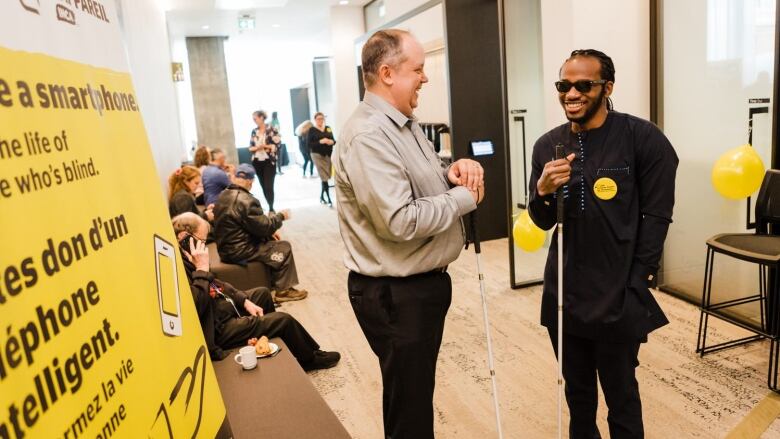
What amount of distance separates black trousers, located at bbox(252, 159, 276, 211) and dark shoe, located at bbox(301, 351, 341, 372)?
5.74 meters

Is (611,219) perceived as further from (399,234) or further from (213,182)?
(213,182)

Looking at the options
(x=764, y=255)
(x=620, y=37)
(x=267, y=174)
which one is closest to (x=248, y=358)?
(x=764, y=255)

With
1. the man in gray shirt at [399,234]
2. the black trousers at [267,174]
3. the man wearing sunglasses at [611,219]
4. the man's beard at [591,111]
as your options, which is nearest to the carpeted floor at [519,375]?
the man wearing sunglasses at [611,219]

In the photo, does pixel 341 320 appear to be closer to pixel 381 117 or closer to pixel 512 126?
pixel 512 126

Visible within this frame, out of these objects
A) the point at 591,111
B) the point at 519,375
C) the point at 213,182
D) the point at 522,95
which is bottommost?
the point at 519,375

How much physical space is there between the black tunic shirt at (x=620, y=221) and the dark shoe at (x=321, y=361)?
1.98 meters

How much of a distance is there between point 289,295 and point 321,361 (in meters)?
1.60

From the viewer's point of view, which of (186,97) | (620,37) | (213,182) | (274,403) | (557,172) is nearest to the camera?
(557,172)

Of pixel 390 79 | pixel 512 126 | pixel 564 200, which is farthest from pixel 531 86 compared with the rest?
pixel 390 79

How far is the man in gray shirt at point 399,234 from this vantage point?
178 cm

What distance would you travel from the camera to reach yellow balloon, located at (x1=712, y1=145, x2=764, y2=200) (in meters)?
3.39

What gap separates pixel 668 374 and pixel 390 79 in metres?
2.41

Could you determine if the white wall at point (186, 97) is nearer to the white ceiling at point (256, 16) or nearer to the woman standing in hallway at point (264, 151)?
the white ceiling at point (256, 16)

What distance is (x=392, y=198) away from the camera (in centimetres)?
174
